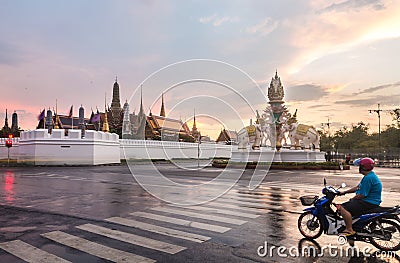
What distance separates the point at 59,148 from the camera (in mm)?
36781

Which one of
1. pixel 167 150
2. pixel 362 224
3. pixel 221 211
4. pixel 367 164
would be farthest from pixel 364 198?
pixel 167 150

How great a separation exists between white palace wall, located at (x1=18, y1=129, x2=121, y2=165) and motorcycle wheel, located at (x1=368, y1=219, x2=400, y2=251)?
35519mm

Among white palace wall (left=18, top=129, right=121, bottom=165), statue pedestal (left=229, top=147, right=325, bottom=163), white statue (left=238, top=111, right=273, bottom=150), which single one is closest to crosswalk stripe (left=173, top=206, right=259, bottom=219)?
statue pedestal (left=229, top=147, right=325, bottom=163)

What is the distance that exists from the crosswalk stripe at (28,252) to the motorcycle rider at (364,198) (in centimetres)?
469

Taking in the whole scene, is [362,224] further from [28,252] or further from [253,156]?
[253,156]

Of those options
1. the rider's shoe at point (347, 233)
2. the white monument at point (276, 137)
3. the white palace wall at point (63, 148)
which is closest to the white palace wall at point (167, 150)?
the white palace wall at point (63, 148)

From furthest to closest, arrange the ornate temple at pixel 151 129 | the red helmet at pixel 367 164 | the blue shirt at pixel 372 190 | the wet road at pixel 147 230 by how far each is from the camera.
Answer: the ornate temple at pixel 151 129, the red helmet at pixel 367 164, the blue shirt at pixel 372 190, the wet road at pixel 147 230

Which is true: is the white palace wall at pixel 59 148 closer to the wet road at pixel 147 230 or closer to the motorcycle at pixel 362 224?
the wet road at pixel 147 230

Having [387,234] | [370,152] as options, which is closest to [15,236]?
[387,234]

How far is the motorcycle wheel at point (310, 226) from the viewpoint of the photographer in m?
6.39

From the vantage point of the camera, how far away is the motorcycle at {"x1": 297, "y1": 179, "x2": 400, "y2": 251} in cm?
566

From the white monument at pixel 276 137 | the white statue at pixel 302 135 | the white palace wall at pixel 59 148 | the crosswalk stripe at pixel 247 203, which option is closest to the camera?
the crosswalk stripe at pixel 247 203

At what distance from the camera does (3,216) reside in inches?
332

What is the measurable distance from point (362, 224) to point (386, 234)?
39 centimetres
